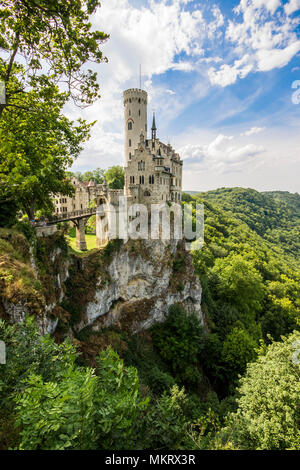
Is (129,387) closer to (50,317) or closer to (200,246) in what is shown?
(50,317)

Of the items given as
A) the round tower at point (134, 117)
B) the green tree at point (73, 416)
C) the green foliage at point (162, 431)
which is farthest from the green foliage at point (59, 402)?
the round tower at point (134, 117)

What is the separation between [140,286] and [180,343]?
875 cm

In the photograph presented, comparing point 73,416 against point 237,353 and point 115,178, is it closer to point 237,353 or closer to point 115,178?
point 237,353

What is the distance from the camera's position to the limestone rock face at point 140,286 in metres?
25.3

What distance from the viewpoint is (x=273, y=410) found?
12.5m

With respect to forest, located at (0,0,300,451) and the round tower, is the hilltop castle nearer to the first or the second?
the round tower

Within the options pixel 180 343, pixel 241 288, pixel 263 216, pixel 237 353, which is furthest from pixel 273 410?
pixel 263 216

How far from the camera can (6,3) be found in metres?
6.70

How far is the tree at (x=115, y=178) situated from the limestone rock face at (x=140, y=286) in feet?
81.4

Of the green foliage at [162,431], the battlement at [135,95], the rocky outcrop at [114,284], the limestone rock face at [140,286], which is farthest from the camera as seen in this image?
the battlement at [135,95]

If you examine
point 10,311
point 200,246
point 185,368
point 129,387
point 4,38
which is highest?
point 4,38

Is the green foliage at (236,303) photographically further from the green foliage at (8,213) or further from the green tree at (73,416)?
the green foliage at (8,213)

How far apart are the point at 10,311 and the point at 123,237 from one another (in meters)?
18.5
